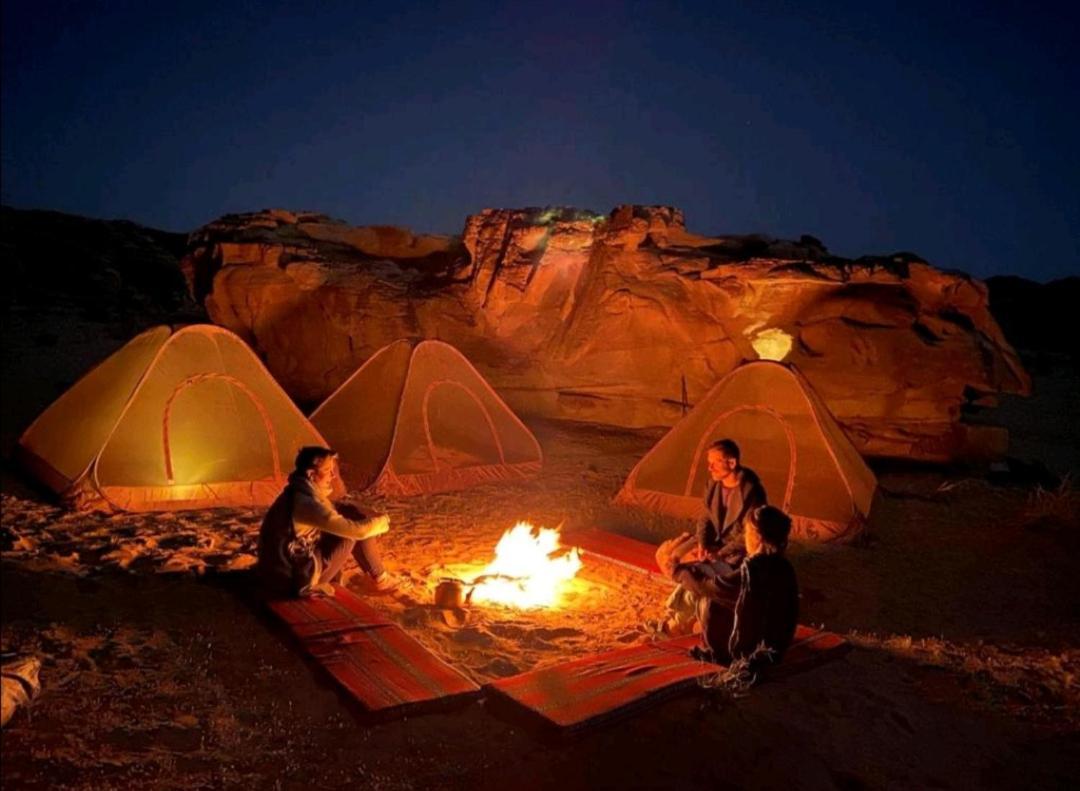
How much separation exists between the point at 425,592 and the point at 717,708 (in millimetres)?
2509

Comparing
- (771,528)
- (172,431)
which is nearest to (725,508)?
(771,528)

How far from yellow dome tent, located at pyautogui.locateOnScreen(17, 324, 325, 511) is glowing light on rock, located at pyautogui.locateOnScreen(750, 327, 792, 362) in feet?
22.6

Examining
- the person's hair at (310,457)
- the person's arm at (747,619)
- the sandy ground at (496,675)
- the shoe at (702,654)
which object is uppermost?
the person's hair at (310,457)

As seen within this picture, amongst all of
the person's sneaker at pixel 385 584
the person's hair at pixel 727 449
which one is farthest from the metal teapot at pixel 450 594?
the person's hair at pixel 727 449

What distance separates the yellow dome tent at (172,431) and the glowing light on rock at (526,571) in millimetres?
3234

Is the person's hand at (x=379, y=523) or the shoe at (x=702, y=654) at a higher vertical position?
the person's hand at (x=379, y=523)

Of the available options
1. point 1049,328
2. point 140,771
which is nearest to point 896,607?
point 140,771

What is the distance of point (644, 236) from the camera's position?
1288 cm

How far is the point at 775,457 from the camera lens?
27.5 ft

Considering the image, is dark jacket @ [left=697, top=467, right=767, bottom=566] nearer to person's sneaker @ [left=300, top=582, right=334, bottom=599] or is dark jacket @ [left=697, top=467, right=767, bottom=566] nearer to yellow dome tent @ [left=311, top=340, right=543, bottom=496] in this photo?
person's sneaker @ [left=300, top=582, right=334, bottom=599]

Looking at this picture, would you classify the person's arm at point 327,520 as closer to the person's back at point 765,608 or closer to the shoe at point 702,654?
the shoe at point 702,654

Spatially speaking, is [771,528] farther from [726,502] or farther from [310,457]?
[310,457]

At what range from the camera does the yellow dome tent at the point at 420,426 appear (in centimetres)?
923

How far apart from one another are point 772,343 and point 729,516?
6.73 meters
